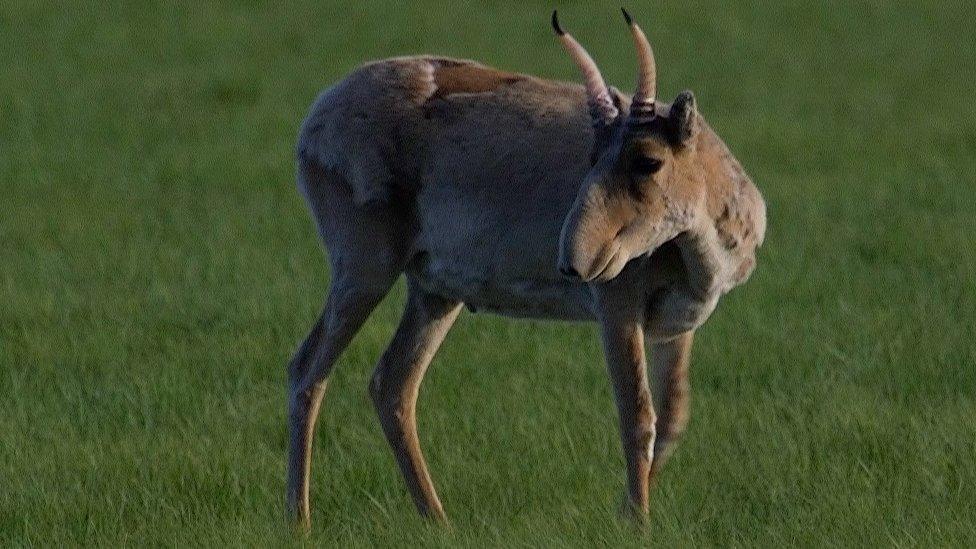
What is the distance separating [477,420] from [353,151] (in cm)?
135

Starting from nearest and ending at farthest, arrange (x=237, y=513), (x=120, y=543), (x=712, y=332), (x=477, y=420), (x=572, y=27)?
(x=120, y=543) → (x=237, y=513) → (x=477, y=420) → (x=712, y=332) → (x=572, y=27)

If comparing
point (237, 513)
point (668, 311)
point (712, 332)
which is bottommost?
point (712, 332)

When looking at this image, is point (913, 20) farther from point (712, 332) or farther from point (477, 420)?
point (477, 420)

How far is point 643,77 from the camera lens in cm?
581

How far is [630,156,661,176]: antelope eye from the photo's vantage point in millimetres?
5883

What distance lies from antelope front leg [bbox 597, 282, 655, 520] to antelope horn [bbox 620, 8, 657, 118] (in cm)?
66

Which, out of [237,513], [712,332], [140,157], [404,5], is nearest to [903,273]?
[712,332]

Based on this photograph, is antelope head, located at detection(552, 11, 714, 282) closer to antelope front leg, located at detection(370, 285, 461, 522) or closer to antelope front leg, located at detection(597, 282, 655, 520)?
antelope front leg, located at detection(597, 282, 655, 520)

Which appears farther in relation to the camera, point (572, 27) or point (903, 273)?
point (572, 27)

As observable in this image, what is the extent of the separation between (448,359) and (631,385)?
2.67 m

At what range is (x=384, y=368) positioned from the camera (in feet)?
24.2

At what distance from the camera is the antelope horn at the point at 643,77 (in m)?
5.74

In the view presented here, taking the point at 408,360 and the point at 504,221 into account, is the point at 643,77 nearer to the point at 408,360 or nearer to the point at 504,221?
the point at 504,221

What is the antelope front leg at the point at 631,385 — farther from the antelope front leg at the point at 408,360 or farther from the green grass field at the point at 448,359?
the antelope front leg at the point at 408,360
